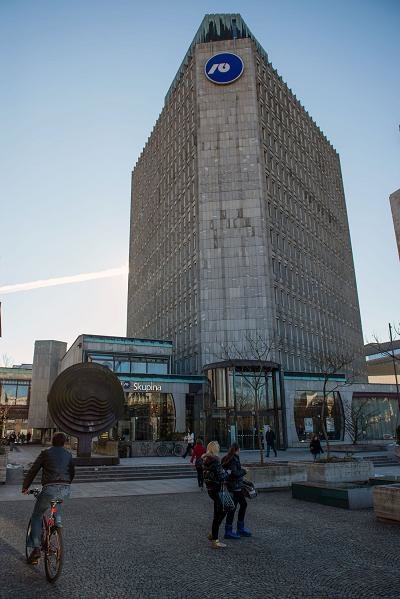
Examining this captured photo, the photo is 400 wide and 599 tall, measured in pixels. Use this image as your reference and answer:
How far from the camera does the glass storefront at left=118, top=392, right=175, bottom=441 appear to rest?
45.8m

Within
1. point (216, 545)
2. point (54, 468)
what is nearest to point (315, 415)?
point (216, 545)

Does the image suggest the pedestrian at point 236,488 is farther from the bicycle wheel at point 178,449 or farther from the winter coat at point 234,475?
the bicycle wheel at point 178,449

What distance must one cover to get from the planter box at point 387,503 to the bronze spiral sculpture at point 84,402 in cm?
1925

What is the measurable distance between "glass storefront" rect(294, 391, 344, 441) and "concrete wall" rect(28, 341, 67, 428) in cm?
4671

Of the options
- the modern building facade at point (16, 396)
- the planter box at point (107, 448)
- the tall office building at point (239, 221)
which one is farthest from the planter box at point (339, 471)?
the modern building facade at point (16, 396)

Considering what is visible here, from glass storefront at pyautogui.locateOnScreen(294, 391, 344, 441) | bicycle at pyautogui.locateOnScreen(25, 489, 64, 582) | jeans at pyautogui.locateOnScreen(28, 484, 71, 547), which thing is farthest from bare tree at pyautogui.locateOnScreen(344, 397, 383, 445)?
bicycle at pyautogui.locateOnScreen(25, 489, 64, 582)

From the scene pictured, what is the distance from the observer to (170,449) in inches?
1378

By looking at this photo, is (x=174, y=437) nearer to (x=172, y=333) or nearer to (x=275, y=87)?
(x=172, y=333)

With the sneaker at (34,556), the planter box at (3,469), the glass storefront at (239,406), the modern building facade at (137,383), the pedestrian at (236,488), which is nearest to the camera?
the sneaker at (34,556)

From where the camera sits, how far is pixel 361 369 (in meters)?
86.0

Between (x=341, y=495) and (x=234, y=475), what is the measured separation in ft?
18.3

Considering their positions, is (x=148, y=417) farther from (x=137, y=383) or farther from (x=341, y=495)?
(x=341, y=495)

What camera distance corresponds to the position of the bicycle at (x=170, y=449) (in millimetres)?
34656

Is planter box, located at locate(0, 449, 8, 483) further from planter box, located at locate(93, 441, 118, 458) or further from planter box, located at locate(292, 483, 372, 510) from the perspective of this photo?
planter box, located at locate(292, 483, 372, 510)
